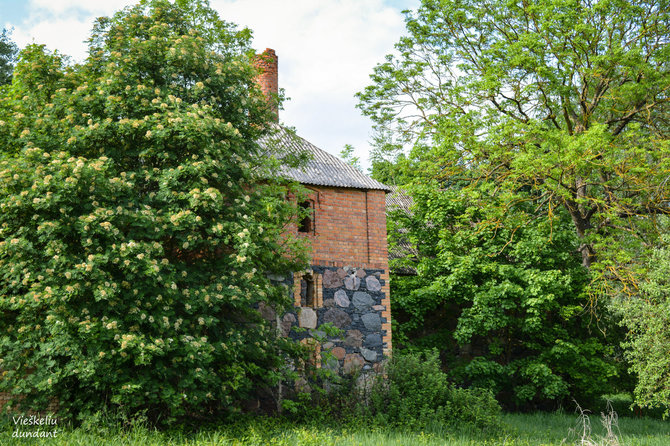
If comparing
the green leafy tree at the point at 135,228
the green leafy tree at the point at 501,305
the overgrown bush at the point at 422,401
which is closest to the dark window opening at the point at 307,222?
the green leafy tree at the point at 135,228

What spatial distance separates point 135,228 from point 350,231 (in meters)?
6.50

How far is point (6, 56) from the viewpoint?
27031mm

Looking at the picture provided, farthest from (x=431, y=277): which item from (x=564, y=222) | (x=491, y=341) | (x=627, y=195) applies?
(x=627, y=195)

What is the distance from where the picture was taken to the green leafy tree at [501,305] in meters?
18.0

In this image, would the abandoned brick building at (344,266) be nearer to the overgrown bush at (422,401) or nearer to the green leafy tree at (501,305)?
the overgrown bush at (422,401)

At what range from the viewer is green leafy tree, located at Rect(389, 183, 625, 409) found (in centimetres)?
1802

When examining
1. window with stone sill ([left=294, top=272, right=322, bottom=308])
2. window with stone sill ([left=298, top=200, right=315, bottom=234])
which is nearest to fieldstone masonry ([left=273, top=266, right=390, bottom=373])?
window with stone sill ([left=294, top=272, right=322, bottom=308])

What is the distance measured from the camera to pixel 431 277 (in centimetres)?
1967

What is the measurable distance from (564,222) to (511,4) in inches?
271

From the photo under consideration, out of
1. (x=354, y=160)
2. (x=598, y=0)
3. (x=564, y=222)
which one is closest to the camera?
(x=598, y=0)

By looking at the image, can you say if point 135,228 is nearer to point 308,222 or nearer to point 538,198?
point 308,222

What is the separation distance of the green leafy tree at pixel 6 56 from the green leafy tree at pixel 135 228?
15.8m

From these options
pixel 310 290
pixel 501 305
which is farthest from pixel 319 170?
pixel 501 305

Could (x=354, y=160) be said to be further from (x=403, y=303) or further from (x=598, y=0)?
(x=598, y=0)
